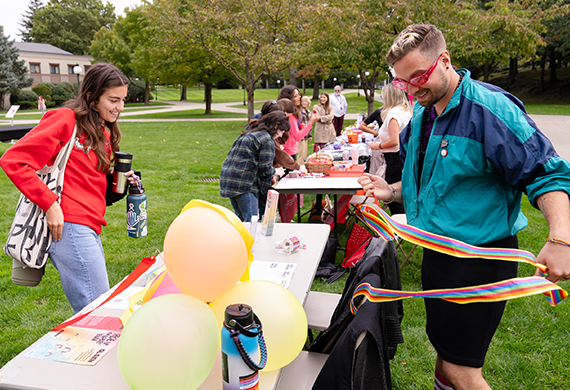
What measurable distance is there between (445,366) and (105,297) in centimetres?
170

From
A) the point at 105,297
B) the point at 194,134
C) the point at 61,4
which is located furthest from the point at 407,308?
the point at 61,4

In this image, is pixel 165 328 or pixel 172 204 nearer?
pixel 165 328

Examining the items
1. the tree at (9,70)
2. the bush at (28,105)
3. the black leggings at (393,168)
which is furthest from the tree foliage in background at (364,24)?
the bush at (28,105)

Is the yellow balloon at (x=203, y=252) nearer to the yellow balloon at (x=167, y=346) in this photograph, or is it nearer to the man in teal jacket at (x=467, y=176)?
the yellow balloon at (x=167, y=346)

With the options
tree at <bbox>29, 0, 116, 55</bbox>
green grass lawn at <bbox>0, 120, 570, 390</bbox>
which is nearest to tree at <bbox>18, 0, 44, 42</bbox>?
tree at <bbox>29, 0, 116, 55</bbox>

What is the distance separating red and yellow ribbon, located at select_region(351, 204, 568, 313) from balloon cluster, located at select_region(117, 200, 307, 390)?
1.29 feet

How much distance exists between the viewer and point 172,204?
654 cm

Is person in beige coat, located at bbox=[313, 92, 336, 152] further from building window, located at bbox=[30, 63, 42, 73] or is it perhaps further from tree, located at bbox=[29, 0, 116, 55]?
tree, located at bbox=[29, 0, 116, 55]

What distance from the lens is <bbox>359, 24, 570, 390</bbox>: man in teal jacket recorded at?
1503mm

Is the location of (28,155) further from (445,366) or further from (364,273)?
(445,366)

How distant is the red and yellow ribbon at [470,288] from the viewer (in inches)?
52.6

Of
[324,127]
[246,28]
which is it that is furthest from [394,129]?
[246,28]

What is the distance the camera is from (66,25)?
59.6 metres

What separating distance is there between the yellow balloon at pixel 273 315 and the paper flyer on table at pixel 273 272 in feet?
1.90
